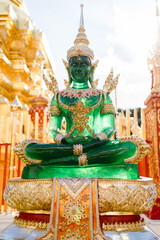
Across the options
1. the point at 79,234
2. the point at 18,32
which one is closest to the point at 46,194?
the point at 79,234

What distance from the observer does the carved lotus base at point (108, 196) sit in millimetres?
1979

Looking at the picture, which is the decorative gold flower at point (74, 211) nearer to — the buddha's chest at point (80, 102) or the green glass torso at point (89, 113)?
the green glass torso at point (89, 113)

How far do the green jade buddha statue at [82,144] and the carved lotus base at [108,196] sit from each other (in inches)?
7.0

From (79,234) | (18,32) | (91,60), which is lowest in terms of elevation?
(79,234)

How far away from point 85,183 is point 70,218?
12.6 inches

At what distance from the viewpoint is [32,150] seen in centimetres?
237

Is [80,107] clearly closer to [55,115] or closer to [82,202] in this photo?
[55,115]

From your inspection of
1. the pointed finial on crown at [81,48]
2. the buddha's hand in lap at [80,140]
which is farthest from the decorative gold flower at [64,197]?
the pointed finial on crown at [81,48]

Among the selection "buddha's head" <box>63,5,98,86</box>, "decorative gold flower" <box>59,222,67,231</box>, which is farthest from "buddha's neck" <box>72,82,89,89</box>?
"decorative gold flower" <box>59,222,67,231</box>

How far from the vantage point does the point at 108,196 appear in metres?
1.97

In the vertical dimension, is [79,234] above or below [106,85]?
below

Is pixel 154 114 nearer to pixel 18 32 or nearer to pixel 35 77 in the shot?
pixel 35 77

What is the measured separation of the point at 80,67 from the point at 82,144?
1299 mm

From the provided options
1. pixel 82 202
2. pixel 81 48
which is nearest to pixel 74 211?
pixel 82 202
